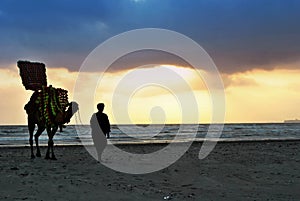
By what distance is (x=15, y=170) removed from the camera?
15.2 metres

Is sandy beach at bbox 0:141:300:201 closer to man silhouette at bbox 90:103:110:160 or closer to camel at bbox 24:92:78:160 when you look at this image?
man silhouette at bbox 90:103:110:160

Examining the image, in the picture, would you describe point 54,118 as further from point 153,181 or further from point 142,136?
point 142,136

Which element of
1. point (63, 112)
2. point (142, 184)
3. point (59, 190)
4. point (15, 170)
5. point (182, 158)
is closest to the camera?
point (59, 190)

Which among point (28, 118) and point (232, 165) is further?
point (28, 118)

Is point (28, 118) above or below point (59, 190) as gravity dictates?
above


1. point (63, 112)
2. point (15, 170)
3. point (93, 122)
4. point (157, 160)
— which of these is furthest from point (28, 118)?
point (157, 160)

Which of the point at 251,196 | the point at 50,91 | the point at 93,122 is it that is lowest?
the point at 251,196

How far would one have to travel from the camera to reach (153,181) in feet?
45.8

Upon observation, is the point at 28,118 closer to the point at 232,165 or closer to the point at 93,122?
the point at 93,122

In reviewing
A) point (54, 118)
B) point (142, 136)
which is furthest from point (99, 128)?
point (142, 136)

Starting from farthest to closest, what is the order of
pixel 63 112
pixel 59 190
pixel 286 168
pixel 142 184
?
pixel 63 112 → pixel 286 168 → pixel 142 184 → pixel 59 190

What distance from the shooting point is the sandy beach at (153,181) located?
39.3 ft

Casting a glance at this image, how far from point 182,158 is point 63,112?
539 cm

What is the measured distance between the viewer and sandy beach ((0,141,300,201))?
11984mm
